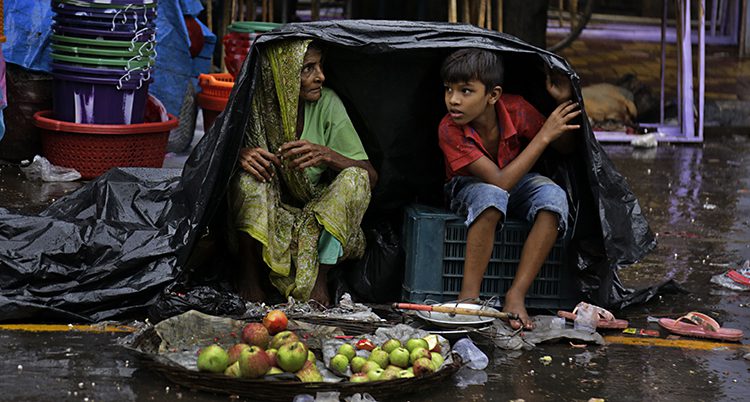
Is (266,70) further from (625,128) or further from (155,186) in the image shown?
(625,128)

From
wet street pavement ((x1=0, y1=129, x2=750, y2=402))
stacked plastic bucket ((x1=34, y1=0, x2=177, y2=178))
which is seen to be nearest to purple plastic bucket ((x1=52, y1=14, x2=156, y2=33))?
stacked plastic bucket ((x1=34, y1=0, x2=177, y2=178))

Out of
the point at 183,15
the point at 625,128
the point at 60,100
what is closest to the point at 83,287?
the point at 60,100

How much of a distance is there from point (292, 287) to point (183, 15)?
395 centimetres

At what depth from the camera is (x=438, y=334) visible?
171 inches

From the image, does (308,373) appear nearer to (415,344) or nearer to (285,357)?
(285,357)

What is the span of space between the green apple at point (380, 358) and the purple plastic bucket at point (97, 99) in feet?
11.5

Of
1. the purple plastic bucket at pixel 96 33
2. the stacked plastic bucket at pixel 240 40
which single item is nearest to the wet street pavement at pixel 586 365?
the purple plastic bucket at pixel 96 33

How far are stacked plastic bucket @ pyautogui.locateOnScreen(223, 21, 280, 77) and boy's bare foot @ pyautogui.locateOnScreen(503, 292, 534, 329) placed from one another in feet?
11.9

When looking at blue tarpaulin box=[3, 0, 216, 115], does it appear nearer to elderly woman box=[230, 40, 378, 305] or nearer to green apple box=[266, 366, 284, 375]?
elderly woman box=[230, 40, 378, 305]

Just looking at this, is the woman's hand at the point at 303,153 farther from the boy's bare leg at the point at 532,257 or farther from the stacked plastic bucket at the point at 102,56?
the stacked plastic bucket at the point at 102,56

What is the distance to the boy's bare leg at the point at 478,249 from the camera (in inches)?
183

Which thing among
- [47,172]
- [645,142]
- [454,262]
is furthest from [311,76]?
[645,142]

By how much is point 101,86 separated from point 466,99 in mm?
2968

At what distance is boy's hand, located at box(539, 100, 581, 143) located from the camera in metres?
4.68
